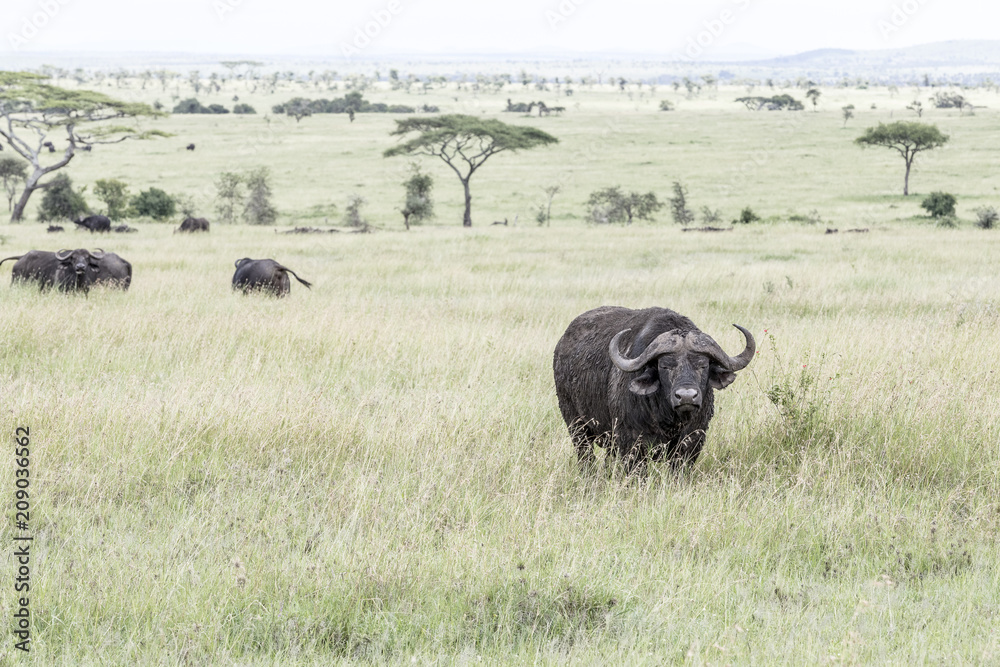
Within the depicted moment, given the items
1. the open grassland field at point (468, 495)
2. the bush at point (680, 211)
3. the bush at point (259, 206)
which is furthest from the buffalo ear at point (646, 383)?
the bush at point (259, 206)

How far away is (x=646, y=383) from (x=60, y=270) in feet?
41.8

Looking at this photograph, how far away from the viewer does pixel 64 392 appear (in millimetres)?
7371

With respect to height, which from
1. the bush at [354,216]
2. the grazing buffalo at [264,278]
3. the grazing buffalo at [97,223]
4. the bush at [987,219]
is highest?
the grazing buffalo at [264,278]

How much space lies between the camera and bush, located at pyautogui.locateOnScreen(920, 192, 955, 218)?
38.4m

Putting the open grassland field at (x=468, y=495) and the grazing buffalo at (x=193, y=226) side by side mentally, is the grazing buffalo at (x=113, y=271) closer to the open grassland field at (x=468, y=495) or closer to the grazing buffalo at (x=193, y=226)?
the open grassland field at (x=468, y=495)

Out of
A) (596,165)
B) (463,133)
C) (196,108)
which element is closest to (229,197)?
(463,133)

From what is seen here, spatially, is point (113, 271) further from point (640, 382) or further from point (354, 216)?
point (354, 216)

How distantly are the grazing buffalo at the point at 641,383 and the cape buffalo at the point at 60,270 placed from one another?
1073 cm

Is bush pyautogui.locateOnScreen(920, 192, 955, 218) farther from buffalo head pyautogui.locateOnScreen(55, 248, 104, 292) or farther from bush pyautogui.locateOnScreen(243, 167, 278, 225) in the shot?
buffalo head pyautogui.locateOnScreen(55, 248, 104, 292)

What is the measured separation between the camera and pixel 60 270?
15.1 m

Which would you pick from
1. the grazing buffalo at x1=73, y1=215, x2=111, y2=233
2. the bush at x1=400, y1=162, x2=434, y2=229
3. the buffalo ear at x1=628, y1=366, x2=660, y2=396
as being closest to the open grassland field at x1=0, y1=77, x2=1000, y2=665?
the buffalo ear at x1=628, y1=366, x2=660, y2=396

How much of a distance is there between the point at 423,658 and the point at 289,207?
4752 centimetres

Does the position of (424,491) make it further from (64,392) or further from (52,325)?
(52,325)

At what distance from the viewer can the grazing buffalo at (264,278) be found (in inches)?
602
